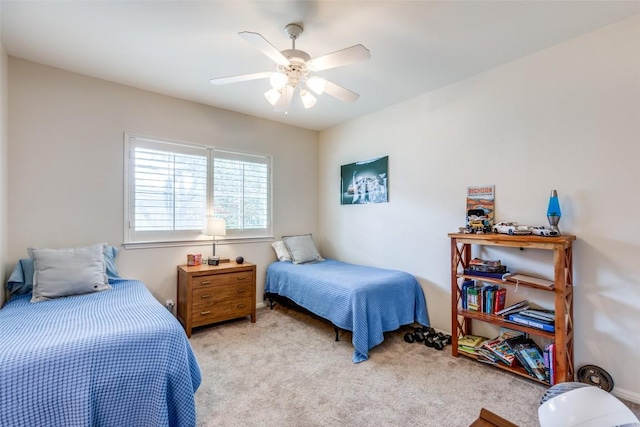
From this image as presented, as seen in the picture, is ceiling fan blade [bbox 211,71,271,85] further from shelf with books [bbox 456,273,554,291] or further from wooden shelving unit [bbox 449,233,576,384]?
shelf with books [bbox 456,273,554,291]

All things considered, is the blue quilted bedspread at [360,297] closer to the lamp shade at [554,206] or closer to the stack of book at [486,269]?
the stack of book at [486,269]

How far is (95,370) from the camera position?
1420 mm

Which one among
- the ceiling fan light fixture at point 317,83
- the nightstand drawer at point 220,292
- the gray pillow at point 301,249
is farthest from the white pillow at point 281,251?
the ceiling fan light fixture at point 317,83

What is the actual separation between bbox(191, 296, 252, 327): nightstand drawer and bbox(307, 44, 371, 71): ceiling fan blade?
2502 millimetres

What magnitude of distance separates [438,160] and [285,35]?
74.6 inches

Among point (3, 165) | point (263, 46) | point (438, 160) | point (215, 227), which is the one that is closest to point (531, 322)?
point (438, 160)

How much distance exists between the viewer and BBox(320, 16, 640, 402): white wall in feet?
6.48

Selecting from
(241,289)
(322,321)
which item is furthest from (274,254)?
(322,321)

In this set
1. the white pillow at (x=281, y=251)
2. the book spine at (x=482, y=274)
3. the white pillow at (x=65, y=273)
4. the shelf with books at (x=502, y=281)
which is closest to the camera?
the shelf with books at (x=502, y=281)

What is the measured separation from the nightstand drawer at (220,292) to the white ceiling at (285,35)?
2126mm

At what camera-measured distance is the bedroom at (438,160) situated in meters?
2.01

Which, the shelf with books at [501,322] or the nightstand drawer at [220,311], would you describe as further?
the nightstand drawer at [220,311]

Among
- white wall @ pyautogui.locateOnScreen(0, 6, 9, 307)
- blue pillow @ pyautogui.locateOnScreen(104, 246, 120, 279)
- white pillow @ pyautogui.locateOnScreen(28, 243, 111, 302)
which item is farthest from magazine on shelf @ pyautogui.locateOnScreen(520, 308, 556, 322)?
white wall @ pyautogui.locateOnScreen(0, 6, 9, 307)

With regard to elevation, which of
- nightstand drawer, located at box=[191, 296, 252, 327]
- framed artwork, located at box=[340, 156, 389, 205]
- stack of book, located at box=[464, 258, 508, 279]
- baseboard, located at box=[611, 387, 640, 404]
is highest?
framed artwork, located at box=[340, 156, 389, 205]
